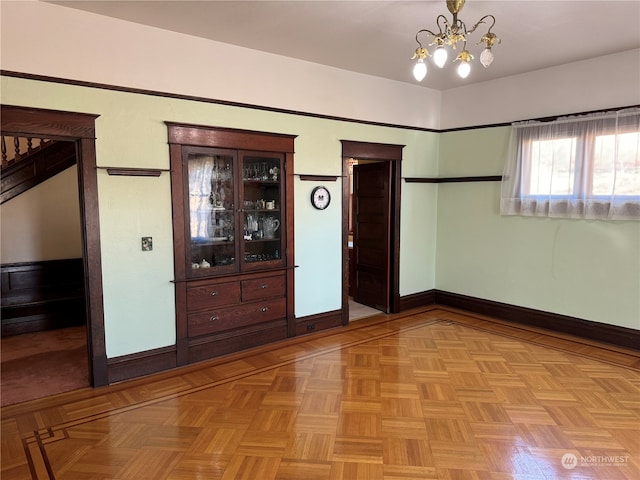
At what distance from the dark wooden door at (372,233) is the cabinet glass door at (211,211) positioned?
2.24 metres

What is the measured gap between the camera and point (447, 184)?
594 centimetres

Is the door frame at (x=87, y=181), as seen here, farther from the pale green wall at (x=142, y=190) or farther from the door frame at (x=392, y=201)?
the door frame at (x=392, y=201)

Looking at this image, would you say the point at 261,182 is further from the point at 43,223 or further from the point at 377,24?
the point at 43,223

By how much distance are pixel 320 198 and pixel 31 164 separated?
3.69 m

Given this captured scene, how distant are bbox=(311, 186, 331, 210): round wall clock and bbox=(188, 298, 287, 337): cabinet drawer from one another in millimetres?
1142

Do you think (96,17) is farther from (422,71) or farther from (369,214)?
(369,214)

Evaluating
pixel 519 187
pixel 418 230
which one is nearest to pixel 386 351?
pixel 418 230

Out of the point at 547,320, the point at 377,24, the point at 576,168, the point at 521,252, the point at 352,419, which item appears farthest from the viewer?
the point at 521,252

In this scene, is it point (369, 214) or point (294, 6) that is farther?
point (369, 214)

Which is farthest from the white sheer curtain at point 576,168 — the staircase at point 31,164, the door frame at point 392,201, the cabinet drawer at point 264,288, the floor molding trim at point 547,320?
the staircase at point 31,164

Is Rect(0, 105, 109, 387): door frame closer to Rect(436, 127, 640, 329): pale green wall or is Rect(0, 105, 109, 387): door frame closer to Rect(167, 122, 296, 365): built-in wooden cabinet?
Rect(167, 122, 296, 365): built-in wooden cabinet

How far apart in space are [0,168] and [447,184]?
572cm

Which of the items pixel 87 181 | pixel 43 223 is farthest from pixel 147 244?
pixel 43 223

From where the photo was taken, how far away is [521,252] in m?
5.18
